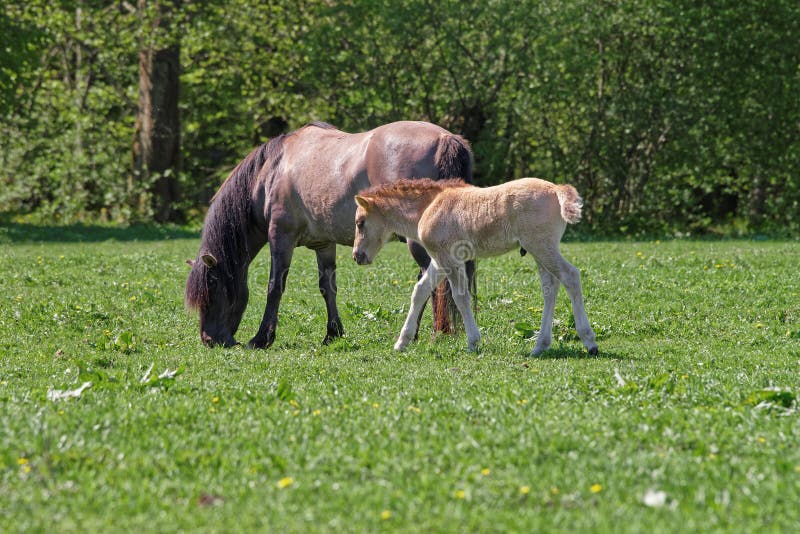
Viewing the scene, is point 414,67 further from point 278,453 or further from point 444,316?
point 278,453

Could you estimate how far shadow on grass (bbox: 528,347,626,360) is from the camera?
8984mm

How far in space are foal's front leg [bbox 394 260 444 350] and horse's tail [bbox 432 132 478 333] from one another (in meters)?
0.38

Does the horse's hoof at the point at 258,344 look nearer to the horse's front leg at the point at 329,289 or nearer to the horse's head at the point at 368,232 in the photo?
the horse's front leg at the point at 329,289

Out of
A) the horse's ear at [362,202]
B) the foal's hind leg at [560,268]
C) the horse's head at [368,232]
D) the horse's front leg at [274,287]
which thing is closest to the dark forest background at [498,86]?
the horse's front leg at [274,287]

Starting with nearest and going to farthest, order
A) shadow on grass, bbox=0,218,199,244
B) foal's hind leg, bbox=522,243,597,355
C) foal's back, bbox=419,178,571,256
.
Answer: foal's back, bbox=419,178,571,256
foal's hind leg, bbox=522,243,597,355
shadow on grass, bbox=0,218,199,244

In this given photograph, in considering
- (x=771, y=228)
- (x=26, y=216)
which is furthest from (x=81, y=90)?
(x=771, y=228)

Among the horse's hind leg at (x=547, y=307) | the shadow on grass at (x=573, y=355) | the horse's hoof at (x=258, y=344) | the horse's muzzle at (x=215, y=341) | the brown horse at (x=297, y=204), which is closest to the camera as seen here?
the shadow on grass at (x=573, y=355)

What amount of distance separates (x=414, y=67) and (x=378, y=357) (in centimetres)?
1793

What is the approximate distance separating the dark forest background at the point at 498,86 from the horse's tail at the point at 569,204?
17286mm

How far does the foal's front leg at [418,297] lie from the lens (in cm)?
957

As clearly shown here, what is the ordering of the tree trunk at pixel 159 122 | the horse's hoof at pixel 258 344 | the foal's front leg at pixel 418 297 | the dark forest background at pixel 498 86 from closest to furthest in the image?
1. the foal's front leg at pixel 418 297
2. the horse's hoof at pixel 258 344
3. the dark forest background at pixel 498 86
4. the tree trunk at pixel 159 122

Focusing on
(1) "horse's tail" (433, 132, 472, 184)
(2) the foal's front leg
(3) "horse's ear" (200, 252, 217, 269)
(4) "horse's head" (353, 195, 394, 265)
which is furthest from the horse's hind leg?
(3) "horse's ear" (200, 252, 217, 269)

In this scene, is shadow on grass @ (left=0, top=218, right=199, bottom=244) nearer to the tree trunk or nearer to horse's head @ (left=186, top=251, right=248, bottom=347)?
the tree trunk

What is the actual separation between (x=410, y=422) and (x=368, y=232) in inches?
155
